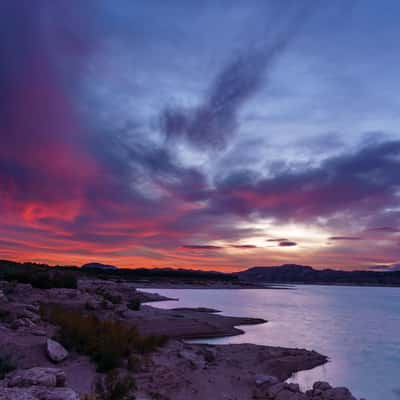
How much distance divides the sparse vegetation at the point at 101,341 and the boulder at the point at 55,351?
637 millimetres

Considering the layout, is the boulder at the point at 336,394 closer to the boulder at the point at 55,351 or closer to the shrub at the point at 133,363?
the shrub at the point at 133,363

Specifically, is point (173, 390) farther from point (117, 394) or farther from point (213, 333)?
point (213, 333)

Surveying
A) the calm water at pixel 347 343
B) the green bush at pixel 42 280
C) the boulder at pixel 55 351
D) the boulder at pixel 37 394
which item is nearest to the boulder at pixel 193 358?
the calm water at pixel 347 343

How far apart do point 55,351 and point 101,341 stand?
1.38 m

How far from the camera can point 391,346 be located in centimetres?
2712

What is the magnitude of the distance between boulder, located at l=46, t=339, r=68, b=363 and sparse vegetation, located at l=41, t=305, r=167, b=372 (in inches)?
25.1

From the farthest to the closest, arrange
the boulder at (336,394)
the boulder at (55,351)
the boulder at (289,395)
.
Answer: the boulder at (336,394) < the boulder at (289,395) < the boulder at (55,351)

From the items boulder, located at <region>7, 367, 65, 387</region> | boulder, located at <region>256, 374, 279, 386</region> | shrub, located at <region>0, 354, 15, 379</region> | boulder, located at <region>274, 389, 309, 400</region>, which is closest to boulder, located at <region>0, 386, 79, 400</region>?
boulder, located at <region>7, 367, 65, 387</region>

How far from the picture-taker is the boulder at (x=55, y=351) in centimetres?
1196

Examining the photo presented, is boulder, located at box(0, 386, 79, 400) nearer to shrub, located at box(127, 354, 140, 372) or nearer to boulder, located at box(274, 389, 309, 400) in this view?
shrub, located at box(127, 354, 140, 372)

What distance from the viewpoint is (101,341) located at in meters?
13.0

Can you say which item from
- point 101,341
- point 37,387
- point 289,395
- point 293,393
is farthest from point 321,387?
point 37,387

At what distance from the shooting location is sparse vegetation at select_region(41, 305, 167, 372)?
12384 mm

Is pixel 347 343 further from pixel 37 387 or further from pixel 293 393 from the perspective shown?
pixel 37 387
